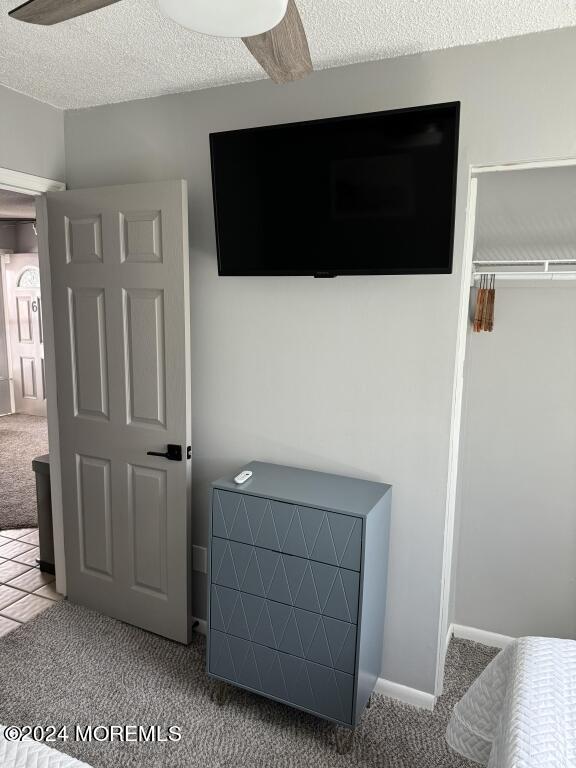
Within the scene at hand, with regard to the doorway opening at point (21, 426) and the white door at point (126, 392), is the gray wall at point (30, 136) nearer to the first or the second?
the white door at point (126, 392)

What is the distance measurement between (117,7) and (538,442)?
224cm

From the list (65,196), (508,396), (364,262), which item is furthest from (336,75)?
(508,396)

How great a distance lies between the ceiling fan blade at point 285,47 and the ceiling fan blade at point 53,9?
333 mm

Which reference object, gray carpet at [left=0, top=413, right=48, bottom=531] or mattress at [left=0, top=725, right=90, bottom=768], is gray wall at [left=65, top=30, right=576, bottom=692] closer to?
mattress at [left=0, top=725, right=90, bottom=768]

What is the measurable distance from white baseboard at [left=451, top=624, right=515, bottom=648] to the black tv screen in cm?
176

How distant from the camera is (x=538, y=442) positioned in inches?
95.0

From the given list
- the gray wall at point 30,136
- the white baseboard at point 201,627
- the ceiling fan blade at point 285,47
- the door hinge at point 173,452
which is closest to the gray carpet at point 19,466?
the white baseboard at point 201,627

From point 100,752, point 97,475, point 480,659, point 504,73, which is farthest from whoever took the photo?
point 97,475

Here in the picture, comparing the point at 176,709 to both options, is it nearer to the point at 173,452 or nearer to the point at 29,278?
the point at 173,452

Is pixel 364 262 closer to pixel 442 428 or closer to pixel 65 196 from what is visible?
pixel 442 428

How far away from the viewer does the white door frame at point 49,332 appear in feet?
8.30

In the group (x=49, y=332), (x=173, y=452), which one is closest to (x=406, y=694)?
(x=173, y=452)

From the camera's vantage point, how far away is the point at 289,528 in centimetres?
200

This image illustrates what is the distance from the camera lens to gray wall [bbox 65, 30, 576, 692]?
73.3 inches
